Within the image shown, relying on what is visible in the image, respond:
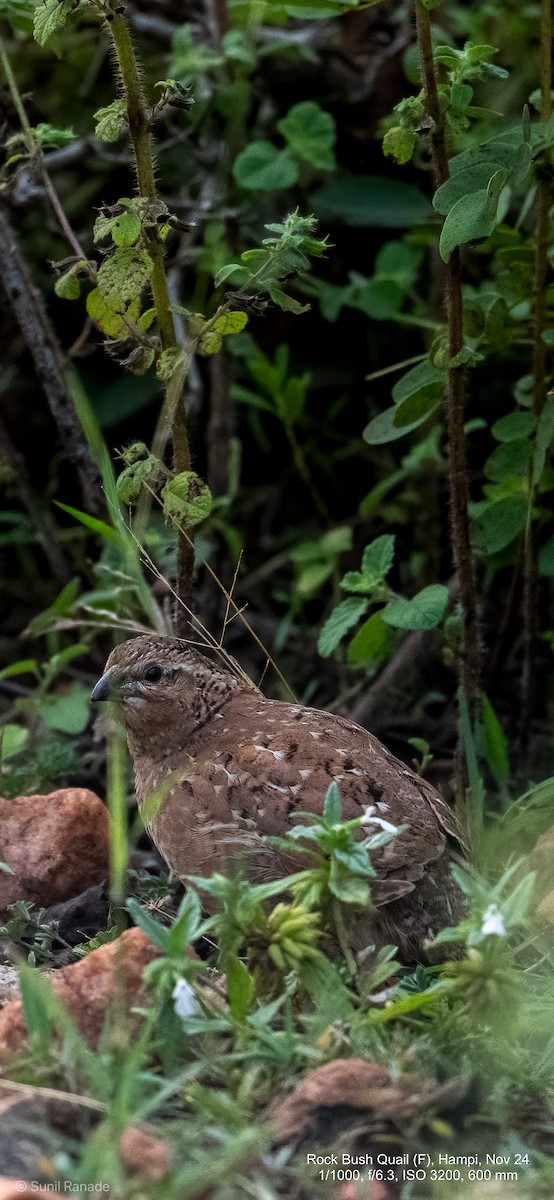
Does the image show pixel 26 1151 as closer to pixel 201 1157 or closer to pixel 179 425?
pixel 201 1157

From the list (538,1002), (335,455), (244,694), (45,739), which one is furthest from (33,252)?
(538,1002)

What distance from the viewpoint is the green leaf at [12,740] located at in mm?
4031

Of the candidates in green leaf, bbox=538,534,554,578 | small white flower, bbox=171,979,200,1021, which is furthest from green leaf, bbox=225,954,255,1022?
green leaf, bbox=538,534,554,578

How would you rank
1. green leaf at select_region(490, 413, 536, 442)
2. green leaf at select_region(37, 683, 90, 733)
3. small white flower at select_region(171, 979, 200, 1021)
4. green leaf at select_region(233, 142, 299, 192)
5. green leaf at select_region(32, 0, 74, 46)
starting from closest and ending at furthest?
small white flower at select_region(171, 979, 200, 1021)
green leaf at select_region(32, 0, 74, 46)
green leaf at select_region(490, 413, 536, 442)
green leaf at select_region(37, 683, 90, 733)
green leaf at select_region(233, 142, 299, 192)

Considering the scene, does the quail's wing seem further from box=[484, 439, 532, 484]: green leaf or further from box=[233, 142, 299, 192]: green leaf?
box=[233, 142, 299, 192]: green leaf

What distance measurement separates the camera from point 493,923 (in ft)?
8.30

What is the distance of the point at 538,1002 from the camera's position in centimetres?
281

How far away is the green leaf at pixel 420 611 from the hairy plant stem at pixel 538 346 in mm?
367

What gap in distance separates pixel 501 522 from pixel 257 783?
1175 millimetres

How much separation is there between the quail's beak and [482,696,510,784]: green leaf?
3.61ft

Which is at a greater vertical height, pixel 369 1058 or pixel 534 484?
pixel 534 484

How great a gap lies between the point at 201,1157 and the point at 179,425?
194 cm

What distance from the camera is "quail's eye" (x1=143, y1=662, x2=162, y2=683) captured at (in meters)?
3.67

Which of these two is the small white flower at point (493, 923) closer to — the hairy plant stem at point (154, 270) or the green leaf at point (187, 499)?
the green leaf at point (187, 499)
